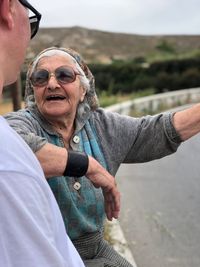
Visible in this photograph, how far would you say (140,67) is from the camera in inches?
1544

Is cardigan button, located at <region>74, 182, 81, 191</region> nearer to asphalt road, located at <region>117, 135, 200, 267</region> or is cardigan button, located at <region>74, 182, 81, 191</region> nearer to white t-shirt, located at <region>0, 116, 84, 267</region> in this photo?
white t-shirt, located at <region>0, 116, 84, 267</region>

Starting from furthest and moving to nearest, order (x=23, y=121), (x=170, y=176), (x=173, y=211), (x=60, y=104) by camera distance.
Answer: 1. (x=170, y=176)
2. (x=173, y=211)
3. (x=60, y=104)
4. (x=23, y=121)

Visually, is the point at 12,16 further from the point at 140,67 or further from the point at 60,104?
the point at 140,67

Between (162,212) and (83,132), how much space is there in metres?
4.31

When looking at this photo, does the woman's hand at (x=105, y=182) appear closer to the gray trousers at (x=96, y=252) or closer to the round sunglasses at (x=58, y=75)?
the gray trousers at (x=96, y=252)

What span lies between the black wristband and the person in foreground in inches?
41.8

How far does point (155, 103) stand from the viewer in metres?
20.2

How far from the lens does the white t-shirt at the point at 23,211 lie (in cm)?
123

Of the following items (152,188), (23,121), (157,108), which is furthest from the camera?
(157,108)

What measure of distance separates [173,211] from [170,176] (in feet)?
7.26

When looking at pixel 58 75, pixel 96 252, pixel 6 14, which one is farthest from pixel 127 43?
pixel 6 14

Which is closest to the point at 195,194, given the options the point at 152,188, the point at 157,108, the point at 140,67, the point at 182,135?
the point at 152,188

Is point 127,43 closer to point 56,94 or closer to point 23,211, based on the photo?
point 56,94

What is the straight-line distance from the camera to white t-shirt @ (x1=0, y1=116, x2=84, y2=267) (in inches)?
48.3
